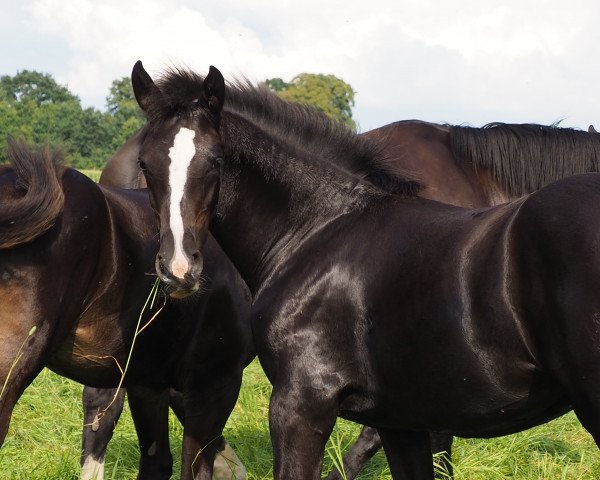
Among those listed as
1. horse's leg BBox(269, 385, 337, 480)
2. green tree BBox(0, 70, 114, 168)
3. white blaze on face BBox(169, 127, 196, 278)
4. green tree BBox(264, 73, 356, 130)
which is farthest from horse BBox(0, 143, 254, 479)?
green tree BBox(0, 70, 114, 168)

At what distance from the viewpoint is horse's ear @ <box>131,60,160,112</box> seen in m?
3.66

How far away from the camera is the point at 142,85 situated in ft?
12.1

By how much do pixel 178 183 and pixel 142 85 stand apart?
0.61m

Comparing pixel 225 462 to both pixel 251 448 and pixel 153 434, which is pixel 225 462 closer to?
pixel 251 448

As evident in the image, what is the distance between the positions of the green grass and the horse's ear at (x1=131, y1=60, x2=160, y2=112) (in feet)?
6.52

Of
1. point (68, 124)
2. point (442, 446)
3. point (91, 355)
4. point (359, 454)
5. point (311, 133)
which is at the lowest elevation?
point (359, 454)

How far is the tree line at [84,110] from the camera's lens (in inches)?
2267

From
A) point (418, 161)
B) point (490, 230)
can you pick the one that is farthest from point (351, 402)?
point (418, 161)

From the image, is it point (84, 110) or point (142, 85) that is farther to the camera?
point (84, 110)

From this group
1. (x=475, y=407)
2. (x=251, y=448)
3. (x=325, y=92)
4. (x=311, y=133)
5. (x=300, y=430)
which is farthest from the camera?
(x=325, y=92)

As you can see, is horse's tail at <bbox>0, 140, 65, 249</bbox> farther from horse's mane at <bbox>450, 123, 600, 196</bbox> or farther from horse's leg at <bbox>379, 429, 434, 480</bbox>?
horse's mane at <bbox>450, 123, 600, 196</bbox>

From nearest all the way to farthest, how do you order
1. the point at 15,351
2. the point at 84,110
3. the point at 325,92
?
1. the point at 15,351
2. the point at 325,92
3. the point at 84,110

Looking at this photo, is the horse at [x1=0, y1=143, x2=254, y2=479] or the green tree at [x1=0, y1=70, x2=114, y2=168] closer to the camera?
the horse at [x1=0, y1=143, x2=254, y2=479]

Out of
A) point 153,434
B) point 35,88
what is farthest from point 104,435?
point 35,88
